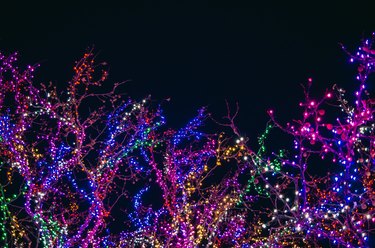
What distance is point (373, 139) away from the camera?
7035mm

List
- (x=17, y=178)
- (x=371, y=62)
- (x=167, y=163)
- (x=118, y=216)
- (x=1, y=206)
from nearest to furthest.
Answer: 1. (x=371, y=62)
2. (x=1, y=206)
3. (x=167, y=163)
4. (x=17, y=178)
5. (x=118, y=216)

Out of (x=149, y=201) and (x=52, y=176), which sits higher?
(x=149, y=201)

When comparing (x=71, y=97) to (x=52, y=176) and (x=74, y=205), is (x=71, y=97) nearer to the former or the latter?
(x=52, y=176)

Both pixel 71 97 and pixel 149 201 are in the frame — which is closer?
pixel 71 97

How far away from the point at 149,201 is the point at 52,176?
7742mm

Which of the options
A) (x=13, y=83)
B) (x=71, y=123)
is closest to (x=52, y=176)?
(x=71, y=123)

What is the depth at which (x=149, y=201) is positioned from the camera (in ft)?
55.8

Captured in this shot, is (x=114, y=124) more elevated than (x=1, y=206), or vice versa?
(x=114, y=124)

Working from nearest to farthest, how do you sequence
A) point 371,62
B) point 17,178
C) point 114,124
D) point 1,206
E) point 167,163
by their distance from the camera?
1. point 371,62
2. point 1,206
3. point 114,124
4. point 167,163
5. point 17,178

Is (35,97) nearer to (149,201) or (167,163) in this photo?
(167,163)

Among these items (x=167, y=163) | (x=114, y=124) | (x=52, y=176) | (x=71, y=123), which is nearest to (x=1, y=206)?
(x=52, y=176)

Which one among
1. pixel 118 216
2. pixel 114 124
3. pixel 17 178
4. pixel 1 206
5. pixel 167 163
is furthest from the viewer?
pixel 118 216

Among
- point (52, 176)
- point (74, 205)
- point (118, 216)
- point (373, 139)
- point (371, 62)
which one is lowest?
point (373, 139)

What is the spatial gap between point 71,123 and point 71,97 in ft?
2.05
